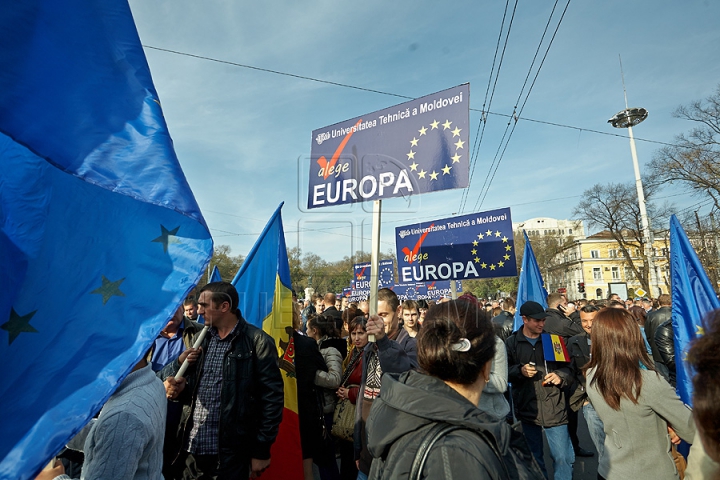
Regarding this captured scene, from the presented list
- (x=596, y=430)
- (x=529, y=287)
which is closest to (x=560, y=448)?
(x=596, y=430)

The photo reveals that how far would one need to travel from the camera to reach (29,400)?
162 centimetres

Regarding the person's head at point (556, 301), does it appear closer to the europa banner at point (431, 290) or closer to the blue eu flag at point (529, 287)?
the blue eu flag at point (529, 287)

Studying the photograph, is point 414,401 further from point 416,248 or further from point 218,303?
point 416,248

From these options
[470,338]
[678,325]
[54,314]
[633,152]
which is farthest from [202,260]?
[633,152]

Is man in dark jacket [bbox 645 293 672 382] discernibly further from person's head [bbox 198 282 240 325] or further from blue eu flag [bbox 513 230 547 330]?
person's head [bbox 198 282 240 325]

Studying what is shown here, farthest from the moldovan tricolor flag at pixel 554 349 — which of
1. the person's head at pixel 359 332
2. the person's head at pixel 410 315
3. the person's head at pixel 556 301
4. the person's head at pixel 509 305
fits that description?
the person's head at pixel 509 305

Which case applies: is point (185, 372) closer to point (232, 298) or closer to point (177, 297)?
point (232, 298)

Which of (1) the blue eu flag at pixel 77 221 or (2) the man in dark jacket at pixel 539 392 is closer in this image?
(1) the blue eu flag at pixel 77 221

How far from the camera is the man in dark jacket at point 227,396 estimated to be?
3150 mm

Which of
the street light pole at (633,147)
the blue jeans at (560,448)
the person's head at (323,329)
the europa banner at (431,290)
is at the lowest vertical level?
the blue jeans at (560,448)

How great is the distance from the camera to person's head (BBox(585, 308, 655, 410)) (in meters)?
2.70

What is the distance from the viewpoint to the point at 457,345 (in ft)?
5.62

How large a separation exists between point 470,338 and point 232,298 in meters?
2.19

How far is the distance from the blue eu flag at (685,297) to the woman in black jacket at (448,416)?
2371 mm
